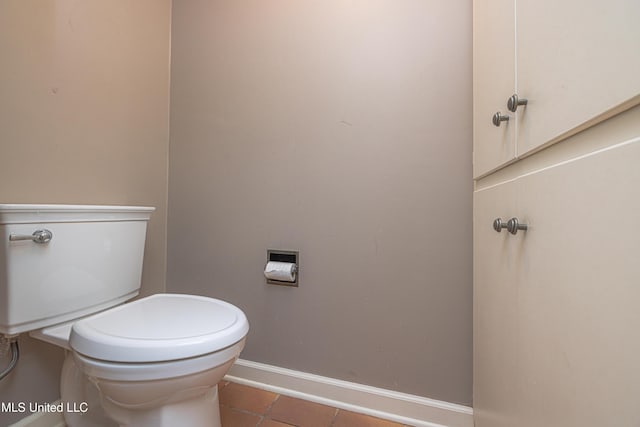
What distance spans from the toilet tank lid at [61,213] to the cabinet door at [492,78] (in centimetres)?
116

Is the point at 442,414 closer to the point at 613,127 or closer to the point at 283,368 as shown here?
the point at 283,368

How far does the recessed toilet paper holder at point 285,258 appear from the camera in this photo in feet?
3.59

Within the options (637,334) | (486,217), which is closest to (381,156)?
(486,217)

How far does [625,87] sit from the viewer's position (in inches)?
12.1

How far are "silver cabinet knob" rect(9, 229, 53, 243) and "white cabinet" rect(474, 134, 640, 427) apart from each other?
117 centimetres

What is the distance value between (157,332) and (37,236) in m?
0.43

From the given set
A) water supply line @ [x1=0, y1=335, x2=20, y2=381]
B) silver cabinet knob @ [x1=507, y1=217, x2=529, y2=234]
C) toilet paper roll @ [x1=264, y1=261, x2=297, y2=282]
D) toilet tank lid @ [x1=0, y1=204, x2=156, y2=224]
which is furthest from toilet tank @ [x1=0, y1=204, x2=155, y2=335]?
silver cabinet knob @ [x1=507, y1=217, x2=529, y2=234]

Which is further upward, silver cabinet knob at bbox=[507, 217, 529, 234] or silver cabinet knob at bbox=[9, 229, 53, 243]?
silver cabinet knob at bbox=[507, 217, 529, 234]

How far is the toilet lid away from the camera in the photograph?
1.94ft

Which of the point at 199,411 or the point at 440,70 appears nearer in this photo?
the point at 199,411

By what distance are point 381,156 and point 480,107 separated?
1.09ft

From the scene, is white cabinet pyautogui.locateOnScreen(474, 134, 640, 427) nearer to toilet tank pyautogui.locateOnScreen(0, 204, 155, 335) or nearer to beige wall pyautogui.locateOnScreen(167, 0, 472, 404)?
beige wall pyautogui.locateOnScreen(167, 0, 472, 404)

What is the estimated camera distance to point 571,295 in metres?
0.39

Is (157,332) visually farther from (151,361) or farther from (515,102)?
(515,102)
